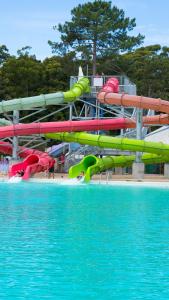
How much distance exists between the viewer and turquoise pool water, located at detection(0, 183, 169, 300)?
8375mm

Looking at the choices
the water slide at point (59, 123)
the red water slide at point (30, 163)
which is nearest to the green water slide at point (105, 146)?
the water slide at point (59, 123)

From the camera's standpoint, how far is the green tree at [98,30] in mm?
47688

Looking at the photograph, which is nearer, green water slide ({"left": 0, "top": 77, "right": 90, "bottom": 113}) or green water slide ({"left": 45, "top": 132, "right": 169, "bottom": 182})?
green water slide ({"left": 45, "top": 132, "right": 169, "bottom": 182})

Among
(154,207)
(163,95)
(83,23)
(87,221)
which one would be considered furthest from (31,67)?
(87,221)

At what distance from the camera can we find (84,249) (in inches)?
432

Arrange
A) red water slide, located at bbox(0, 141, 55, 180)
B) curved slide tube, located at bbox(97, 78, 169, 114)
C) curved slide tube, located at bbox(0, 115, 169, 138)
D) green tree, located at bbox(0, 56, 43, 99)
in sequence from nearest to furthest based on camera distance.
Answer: curved slide tube, located at bbox(97, 78, 169, 114) < red water slide, located at bbox(0, 141, 55, 180) < curved slide tube, located at bbox(0, 115, 169, 138) < green tree, located at bbox(0, 56, 43, 99)

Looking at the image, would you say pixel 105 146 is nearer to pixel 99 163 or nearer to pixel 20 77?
pixel 99 163

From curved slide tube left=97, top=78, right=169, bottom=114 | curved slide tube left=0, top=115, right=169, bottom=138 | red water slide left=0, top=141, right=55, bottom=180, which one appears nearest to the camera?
curved slide tube left=97, top=78, right=169, bottom=114

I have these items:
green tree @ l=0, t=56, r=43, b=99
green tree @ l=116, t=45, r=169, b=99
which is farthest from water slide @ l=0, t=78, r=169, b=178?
green tree @ l=116, t=45, r=169, b=99

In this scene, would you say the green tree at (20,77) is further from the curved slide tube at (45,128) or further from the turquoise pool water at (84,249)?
the turquoise pool water at (84,249)

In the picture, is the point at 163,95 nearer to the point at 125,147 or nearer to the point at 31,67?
the point at 31,67

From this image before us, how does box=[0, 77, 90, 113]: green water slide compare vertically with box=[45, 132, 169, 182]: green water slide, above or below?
above

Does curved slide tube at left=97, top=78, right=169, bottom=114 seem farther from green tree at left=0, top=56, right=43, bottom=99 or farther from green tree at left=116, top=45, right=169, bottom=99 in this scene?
green tree at left=116, top=45, right=169, bottom=99

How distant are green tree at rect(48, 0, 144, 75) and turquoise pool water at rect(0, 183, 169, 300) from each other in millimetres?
30043
